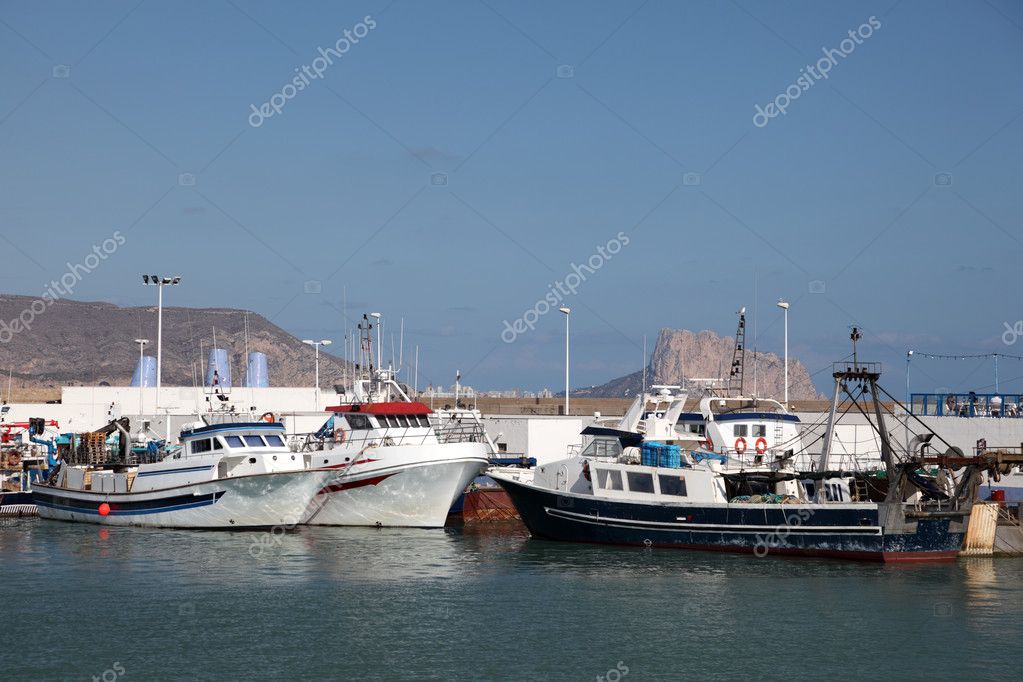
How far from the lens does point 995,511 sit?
41.0 metres

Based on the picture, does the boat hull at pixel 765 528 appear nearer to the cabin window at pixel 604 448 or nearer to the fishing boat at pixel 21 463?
the cabin window at pixel 604 448

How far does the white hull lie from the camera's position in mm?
45500

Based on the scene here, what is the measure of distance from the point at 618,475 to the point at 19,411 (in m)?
44.6

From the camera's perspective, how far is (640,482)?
1686 inches

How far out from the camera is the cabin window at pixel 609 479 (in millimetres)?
Answer: 43250

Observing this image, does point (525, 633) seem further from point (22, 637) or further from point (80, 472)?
point (80, 472)

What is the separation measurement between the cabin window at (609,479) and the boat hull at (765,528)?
30.3 inches

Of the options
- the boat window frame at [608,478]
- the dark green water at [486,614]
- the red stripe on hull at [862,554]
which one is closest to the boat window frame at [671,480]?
the boat window frame at [608,478]

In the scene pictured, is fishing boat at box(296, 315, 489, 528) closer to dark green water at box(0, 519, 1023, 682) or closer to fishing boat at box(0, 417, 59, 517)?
dark green water at box(0, 519, 1023, 682)

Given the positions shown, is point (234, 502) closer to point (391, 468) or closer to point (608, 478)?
point (391, 468)

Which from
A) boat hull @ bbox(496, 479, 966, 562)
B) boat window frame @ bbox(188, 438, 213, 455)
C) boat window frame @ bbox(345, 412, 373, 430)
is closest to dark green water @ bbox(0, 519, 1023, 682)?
boat hull @ bbox(496, 479, 966, 562)

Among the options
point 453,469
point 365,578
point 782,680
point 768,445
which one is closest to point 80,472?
point 453,469

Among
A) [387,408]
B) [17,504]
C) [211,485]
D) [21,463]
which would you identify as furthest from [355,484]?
[21,463]

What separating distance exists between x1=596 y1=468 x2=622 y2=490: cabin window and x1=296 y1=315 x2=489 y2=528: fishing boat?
518cm
